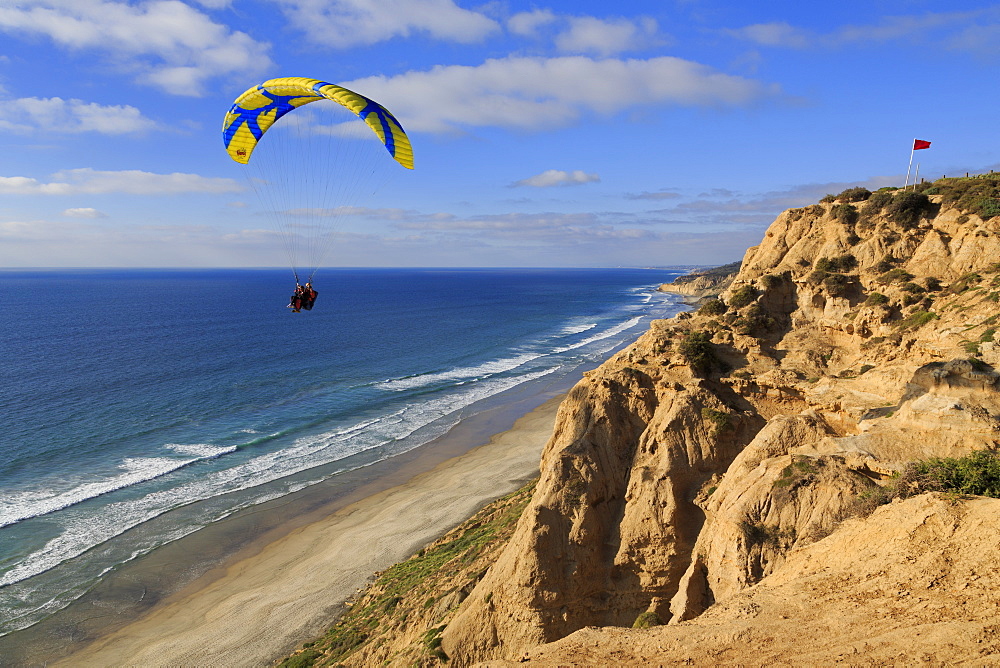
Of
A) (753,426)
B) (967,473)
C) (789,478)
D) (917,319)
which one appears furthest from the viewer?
(917,319)

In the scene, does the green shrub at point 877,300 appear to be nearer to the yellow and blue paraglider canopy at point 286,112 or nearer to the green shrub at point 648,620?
the green shrub at point 648,620

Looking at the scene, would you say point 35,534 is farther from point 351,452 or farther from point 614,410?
point 614,410

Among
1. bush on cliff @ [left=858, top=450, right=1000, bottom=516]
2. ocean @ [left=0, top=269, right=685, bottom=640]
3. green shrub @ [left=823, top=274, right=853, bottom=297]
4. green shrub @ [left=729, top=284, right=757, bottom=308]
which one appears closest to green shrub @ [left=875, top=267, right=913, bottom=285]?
green shrub @ [left=823, top=274, right=853, bottom=297]

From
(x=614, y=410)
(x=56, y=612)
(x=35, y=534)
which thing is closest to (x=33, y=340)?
(x=35, y=534)

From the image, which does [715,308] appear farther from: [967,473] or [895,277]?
[967,473]

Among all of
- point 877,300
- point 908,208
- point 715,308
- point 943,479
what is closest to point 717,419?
point 943,479

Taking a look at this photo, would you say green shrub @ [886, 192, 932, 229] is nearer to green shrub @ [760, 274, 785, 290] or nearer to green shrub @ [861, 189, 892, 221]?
green shrub @ [861, 189, 892, 221]

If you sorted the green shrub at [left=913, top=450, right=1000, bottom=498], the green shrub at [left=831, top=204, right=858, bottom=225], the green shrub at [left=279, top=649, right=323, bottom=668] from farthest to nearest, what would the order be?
the green shrub at [left=831, top=204, right=858, bottom=225], the green shrub at [left=279, top=649, right=323, bottom=668], the green shrub at [left=913, top=450, right=1000, bottom=498]

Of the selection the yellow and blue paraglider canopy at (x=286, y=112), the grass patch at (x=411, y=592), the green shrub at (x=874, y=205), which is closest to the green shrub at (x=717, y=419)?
the grass patch at (x=411, y=592)
